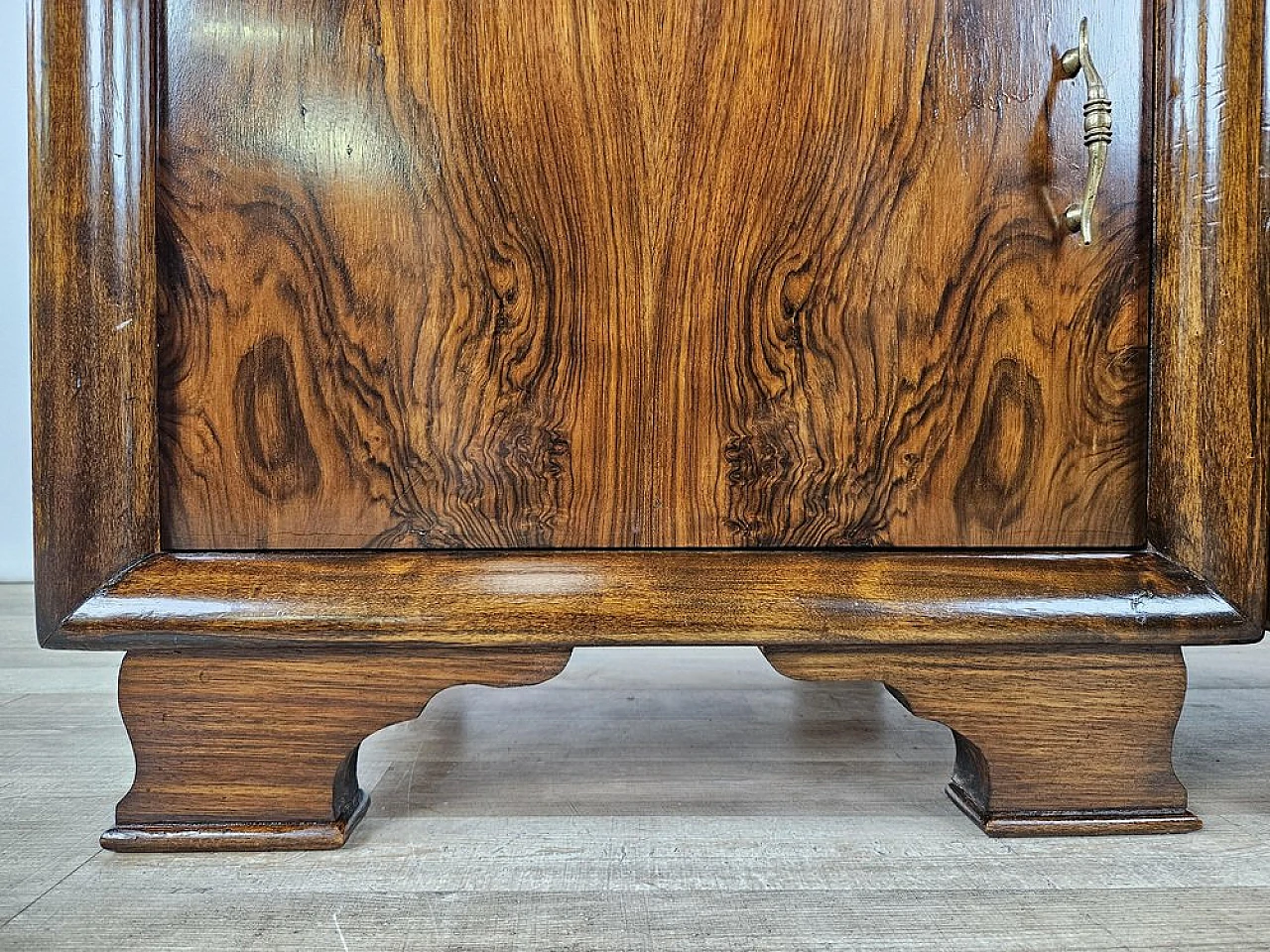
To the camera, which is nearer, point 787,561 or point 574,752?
point 787,561

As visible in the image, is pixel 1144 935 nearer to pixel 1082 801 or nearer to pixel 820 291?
pixel 1082 801

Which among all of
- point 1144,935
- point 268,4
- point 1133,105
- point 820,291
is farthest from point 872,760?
point 268,4

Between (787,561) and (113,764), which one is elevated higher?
(787,561)

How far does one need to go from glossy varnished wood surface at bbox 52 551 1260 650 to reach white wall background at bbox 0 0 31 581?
41.0 inches

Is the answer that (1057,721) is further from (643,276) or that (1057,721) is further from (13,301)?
(13,301)

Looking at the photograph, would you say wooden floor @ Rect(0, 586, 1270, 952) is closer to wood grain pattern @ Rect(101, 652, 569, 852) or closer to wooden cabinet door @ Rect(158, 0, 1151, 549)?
wood grain pattern @ Rect(101, 652, 569, 852)

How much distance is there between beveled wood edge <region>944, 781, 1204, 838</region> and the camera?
0.57 meters

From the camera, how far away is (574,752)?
73cm

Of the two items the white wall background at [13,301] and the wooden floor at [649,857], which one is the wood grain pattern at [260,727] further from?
the white wall background at [13,301]

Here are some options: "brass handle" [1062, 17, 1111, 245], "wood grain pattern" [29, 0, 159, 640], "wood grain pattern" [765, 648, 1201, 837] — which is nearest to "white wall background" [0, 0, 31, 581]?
"wood grain pattern" [29, 0, 159, 640]

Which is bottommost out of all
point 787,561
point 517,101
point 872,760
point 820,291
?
point 872,760

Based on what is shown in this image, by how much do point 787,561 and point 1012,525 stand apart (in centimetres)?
14

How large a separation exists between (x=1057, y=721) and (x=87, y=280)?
2.10ft

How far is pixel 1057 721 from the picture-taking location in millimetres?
578
